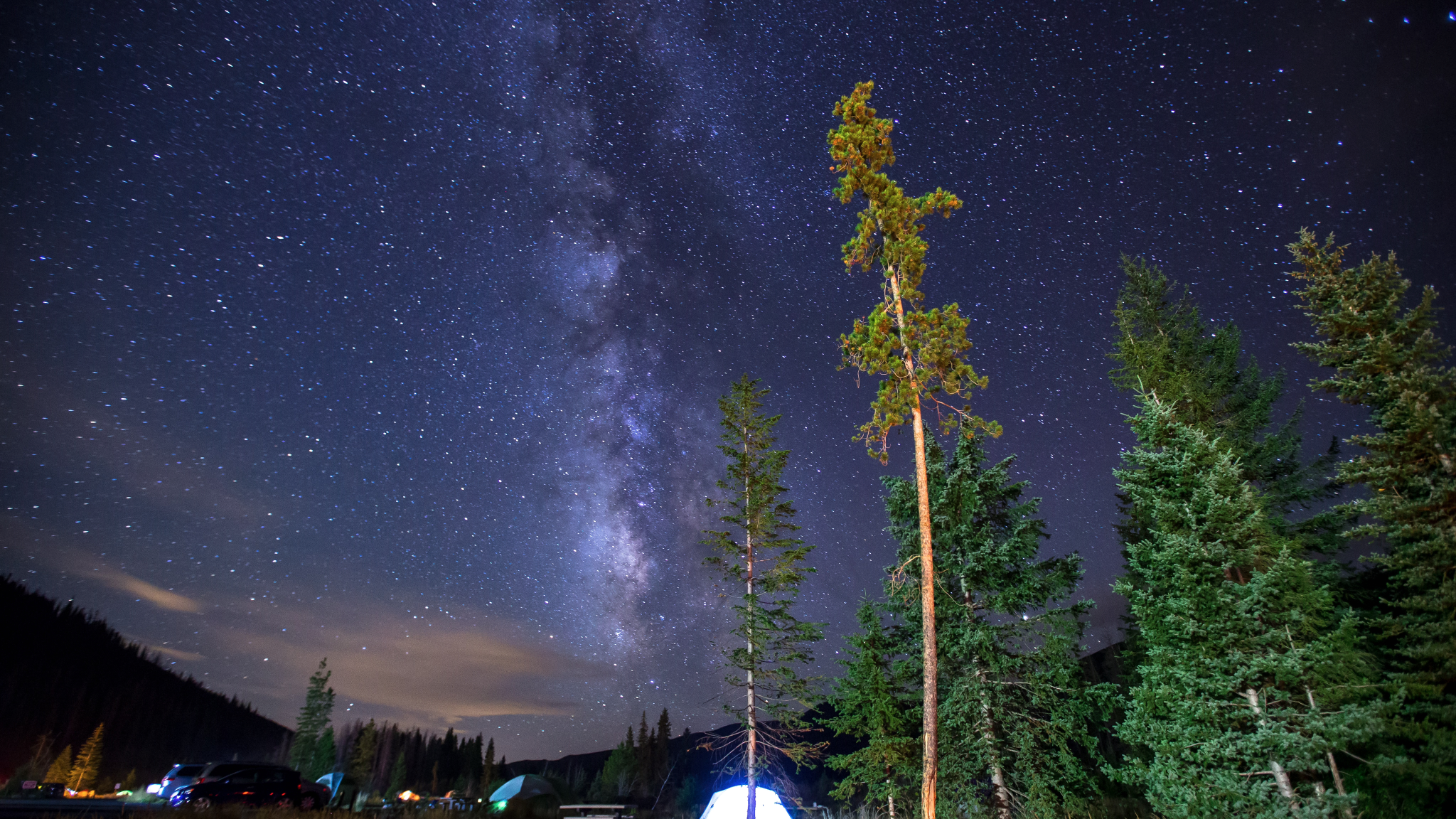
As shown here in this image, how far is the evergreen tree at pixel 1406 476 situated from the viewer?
13.2 meters

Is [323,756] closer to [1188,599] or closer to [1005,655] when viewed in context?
[1005,655]

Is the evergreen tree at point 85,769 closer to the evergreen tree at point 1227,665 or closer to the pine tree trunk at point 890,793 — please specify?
the pine tree trunk at point 890,793

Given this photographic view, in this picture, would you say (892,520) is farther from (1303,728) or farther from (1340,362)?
(1340,362)

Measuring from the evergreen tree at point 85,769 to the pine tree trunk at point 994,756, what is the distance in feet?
337

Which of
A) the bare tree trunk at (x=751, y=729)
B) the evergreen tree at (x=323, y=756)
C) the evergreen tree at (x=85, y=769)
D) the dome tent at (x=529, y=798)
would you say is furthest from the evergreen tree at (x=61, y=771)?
the bare tree trunk at (x=751, y=729)

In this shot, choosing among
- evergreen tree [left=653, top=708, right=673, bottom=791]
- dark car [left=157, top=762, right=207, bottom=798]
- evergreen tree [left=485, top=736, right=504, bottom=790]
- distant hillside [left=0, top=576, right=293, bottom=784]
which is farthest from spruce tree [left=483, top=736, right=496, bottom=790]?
dark car [left=157, top=762, right=207, bottom=798]

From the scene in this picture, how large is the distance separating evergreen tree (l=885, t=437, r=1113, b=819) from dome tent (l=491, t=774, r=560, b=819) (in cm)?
2221

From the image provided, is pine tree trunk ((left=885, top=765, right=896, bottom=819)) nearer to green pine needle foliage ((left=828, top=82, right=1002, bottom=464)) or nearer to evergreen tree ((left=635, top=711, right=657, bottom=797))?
green pine needle foliage ((left=828, top=82, right=1002, bottom=464))

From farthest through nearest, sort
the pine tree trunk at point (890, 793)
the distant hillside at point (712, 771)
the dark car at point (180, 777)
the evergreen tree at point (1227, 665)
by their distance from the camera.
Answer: the distant hillside at point (712, 771), the pine tree trunk at point (890, 793), the dark car at point (180, 777), the evergreen tree at point (1227, 665)

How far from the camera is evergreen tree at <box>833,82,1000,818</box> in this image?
54.3 ft

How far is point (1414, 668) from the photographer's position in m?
14.8

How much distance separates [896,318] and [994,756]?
13215 mm

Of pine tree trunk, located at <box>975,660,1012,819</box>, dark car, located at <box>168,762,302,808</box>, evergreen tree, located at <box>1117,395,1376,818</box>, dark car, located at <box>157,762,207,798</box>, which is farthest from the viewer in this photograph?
dark car, located at <box>157,762,207,798</box>

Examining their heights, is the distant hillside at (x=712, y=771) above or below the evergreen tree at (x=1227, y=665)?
below
